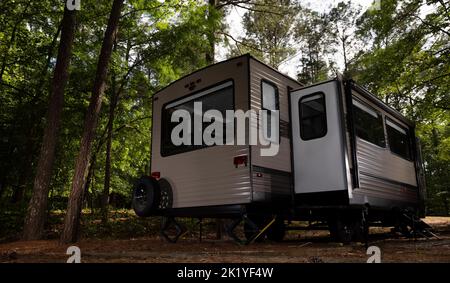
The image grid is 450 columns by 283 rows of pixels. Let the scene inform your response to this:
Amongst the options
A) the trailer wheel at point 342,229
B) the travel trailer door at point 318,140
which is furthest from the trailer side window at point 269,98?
the trailer wheel at point 342,229

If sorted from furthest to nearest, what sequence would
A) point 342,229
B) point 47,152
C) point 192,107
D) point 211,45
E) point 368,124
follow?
point 211,45
point 47,152
point 368,124
point 192,107
point 342,229

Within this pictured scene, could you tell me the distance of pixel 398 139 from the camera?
29.4ft

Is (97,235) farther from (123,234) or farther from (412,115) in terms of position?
(412,115)

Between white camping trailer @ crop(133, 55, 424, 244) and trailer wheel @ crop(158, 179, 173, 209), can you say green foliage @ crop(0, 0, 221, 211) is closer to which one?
white camping trailer @ crop(133, 55, 424, 244)

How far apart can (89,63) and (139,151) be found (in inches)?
186

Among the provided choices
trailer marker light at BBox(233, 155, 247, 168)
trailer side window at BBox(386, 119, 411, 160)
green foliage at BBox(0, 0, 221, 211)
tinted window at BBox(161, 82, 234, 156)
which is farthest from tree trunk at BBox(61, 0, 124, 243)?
trailer side window at BBox(386, 119, 411, 160)

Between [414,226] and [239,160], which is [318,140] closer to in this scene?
[239,160]

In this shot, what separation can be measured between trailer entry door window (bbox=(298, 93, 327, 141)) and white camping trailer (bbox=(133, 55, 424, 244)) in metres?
0.02

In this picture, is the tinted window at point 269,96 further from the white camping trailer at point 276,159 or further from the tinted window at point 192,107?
the tinted window at point 192,107

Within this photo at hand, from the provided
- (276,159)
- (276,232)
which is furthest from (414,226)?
(276,159)

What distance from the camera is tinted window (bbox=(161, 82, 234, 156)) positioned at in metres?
6.24

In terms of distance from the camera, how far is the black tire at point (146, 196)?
684 centimetres

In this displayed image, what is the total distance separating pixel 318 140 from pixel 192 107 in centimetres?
256
